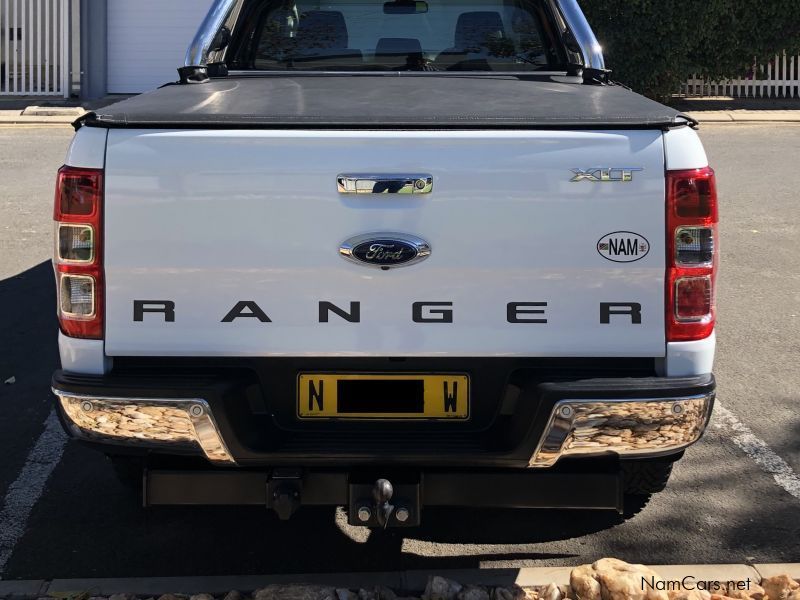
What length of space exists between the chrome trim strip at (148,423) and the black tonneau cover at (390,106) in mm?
855

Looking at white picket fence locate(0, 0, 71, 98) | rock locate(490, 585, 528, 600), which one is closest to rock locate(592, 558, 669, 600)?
rock locate(490, 585, 528, 600)

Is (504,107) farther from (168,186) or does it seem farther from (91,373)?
(91,373)

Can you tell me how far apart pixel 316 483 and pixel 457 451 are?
47 centimetres

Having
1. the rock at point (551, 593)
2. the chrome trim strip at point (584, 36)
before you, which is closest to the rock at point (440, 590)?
the rock at point (551, 593)

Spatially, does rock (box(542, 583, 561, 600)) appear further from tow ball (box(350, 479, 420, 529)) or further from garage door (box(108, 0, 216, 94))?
garage door (box(108, 0, 216, 94))

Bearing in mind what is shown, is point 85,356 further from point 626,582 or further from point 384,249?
point 626,582

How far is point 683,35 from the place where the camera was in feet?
54.8

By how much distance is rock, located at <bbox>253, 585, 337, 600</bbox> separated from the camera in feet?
11.8

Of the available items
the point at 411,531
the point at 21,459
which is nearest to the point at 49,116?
the point at 21,459

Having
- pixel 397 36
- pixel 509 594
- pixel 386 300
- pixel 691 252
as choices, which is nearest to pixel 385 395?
pixel 386 300

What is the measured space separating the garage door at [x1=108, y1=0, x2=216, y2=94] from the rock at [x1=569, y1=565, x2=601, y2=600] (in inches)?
651

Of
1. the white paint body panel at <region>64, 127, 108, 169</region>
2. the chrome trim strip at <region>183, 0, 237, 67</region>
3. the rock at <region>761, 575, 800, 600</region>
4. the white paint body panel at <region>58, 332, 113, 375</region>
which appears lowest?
the rock at <region>761, 575, 800, 600</region>

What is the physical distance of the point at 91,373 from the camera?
11.3 ft

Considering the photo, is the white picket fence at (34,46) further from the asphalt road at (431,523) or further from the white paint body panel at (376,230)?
the white paint body panel at (376,230)
